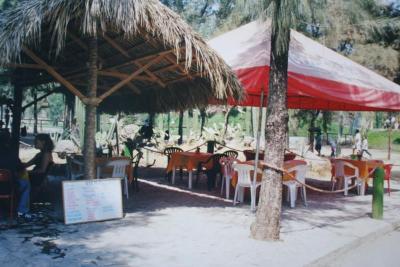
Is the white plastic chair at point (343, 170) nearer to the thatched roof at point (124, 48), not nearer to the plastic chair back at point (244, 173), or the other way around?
the plastic chair back at point (244, 173)

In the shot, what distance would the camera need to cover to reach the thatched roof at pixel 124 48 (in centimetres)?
673

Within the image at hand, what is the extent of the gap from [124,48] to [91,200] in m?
3.68

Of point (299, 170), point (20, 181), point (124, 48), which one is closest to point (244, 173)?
point (299, 170)

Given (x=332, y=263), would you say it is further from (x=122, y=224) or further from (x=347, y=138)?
(x=347, y=138)

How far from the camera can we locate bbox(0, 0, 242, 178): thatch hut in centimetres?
673

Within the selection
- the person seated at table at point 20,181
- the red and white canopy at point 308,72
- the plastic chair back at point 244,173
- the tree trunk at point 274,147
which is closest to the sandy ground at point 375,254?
the tree trunk at point 274,147

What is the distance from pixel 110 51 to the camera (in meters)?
10.0

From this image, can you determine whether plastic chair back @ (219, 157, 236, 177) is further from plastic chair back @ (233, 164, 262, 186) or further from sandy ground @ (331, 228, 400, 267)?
sandy ground @ (331, 228, 400, 267)

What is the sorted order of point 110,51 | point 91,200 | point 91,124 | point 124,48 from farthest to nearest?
point 110,51
point 124,48
point 91,124
point 91,200

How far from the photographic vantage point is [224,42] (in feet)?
37.3

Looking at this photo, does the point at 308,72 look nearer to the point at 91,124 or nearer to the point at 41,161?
the point at 91,124

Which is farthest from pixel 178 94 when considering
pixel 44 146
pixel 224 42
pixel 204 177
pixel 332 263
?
pixel 332 263

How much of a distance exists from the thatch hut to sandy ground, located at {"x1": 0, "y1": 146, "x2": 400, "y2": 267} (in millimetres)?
1391

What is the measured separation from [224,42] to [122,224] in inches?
235
